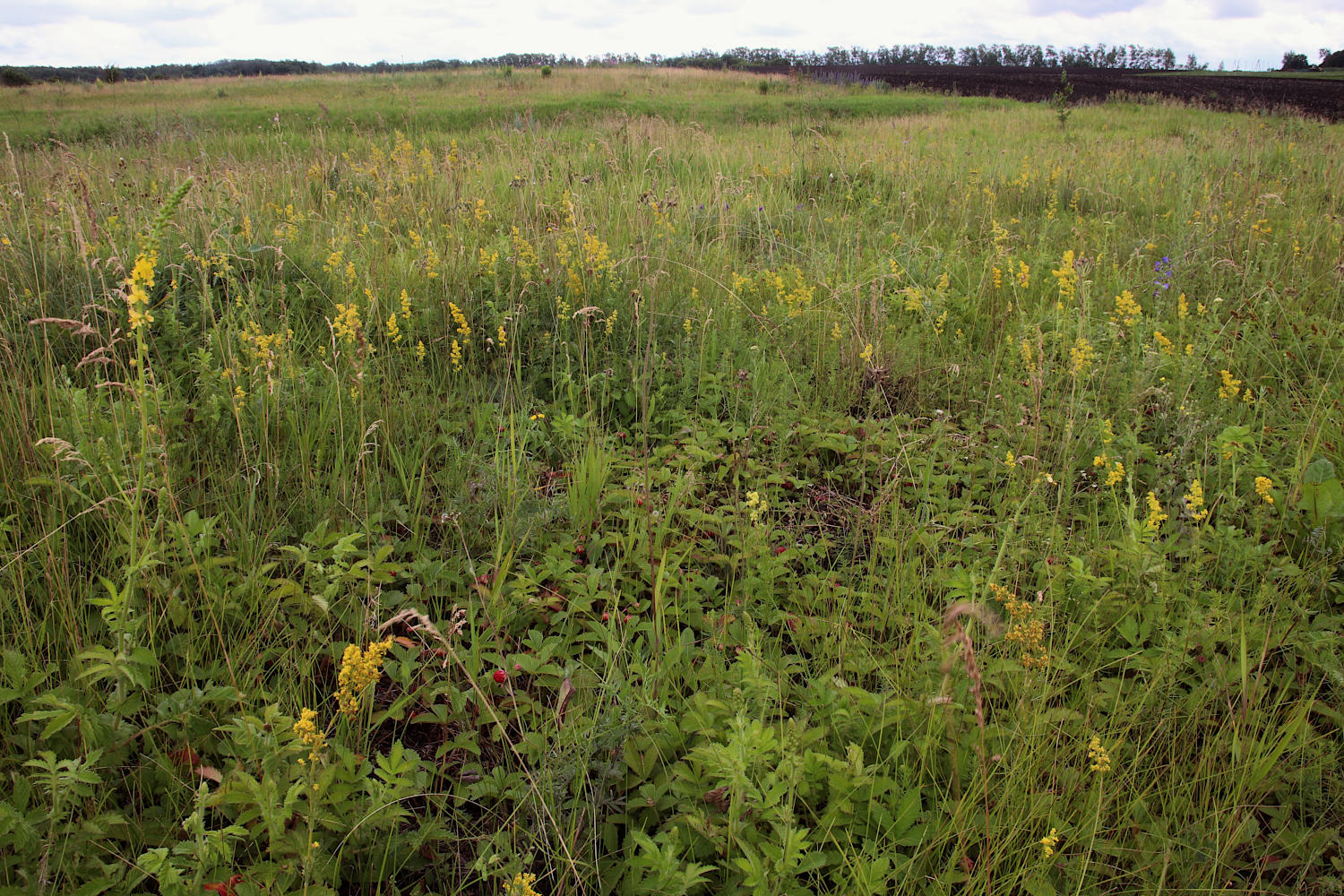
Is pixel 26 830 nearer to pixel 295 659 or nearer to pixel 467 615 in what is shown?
pixel 295 659

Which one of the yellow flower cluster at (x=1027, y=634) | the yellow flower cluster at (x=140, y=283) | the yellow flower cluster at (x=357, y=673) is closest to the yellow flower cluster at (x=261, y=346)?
the yellow flower cluster at (x=140, y=283)

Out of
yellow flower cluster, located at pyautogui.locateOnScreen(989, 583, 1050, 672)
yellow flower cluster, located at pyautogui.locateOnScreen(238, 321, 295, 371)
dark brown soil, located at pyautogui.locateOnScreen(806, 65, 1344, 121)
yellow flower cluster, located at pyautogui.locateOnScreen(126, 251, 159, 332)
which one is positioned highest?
dark brown soil, located at pyautogui.locateOnScreen(806, 65, 1344, 121)

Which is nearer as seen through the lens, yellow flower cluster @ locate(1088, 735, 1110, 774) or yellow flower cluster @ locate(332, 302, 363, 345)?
yellow flower cluster @ locate(1088, 735, 1110, 774)

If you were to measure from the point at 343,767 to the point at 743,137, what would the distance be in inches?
483

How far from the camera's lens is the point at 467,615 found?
1938mm

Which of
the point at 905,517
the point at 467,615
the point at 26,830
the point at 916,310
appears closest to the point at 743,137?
the point at 916,310

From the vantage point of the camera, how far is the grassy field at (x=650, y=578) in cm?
140

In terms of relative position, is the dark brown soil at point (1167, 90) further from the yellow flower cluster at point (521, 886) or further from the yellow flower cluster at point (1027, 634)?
the yellow flower cluster at point (521, 886)

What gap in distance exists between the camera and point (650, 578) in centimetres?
218

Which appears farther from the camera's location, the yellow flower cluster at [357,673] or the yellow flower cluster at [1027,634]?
the yellow flower cluster at [1027,634]

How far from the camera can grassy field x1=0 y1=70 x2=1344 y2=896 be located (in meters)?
1.40

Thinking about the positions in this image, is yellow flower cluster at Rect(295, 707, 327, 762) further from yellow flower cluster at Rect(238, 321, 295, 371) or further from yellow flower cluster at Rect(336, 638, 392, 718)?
yellow flower cluster at Rect(238, 321, 295, 371)

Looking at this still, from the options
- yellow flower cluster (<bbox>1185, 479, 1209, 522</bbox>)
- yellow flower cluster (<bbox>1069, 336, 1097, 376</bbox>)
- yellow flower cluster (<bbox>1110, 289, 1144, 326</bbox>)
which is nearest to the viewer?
yellow flower cluster (<bbox>1185, 479, 1209, 522</bbox>)

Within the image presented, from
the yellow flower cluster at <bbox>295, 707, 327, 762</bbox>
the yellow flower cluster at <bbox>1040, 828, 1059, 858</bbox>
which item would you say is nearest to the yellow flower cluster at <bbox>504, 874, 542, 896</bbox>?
the yellow flower cluster at <bbox>295, 707, 327, 762</bbox>
